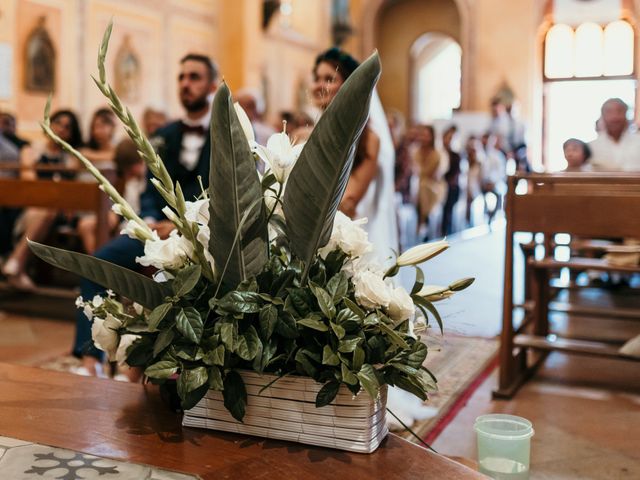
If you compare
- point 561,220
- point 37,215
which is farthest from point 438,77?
point 561,220

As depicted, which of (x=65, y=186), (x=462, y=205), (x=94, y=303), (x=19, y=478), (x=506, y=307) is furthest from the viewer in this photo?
(x=462, y=205)

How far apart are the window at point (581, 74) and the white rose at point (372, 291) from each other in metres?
18.1

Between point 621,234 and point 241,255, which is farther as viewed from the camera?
point 621,234

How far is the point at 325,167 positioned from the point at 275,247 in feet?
0.83

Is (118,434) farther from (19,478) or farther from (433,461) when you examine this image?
(433,461)

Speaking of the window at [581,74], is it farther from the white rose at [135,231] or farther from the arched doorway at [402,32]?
the white rose at [135,231]

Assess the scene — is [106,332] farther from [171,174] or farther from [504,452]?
[171,174]

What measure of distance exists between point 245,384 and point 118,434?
0.25 meters

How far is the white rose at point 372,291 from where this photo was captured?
4.47 feet

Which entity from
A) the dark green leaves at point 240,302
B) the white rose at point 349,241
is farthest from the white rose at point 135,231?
the white rose at point 349,241

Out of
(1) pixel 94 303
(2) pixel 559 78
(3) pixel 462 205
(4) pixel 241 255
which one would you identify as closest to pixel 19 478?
(1) pixel 94 303

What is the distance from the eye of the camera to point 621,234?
3832 mm

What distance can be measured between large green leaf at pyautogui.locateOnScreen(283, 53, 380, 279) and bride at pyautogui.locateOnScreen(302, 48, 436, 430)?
2046 millimetres

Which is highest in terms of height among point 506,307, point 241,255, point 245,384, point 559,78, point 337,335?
point 559,78
